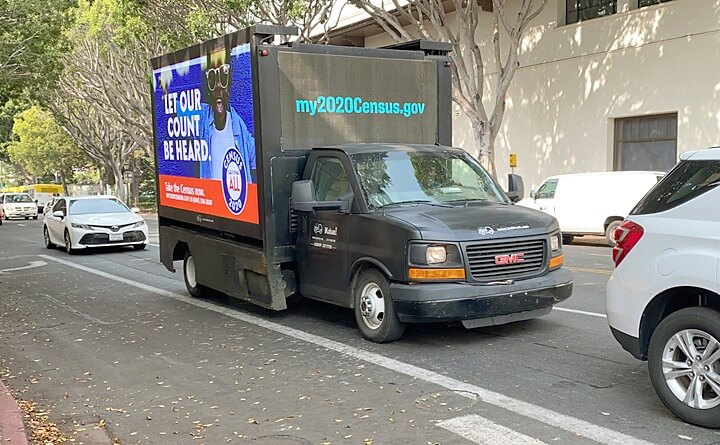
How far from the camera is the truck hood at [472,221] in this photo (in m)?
6.90

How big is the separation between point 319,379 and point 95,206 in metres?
13.9

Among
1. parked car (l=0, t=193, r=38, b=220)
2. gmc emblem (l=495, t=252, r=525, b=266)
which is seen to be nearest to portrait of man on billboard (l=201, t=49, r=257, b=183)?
gmc emblem (l=495, t=252, r=525, b=266)

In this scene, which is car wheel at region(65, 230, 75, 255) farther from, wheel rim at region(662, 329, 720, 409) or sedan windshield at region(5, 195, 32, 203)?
sedan windshield at region(5, 195, 32, 203)

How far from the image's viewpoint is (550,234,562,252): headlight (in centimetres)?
748

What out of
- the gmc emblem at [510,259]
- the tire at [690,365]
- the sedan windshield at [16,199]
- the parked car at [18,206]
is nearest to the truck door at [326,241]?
the gmc emblem at [510,259]

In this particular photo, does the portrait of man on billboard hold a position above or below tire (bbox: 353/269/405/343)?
above

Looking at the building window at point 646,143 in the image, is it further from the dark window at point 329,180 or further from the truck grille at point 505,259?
the dark window at point 329,180

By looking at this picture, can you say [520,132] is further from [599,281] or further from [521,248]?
[521,248]

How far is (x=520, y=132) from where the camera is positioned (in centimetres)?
2672

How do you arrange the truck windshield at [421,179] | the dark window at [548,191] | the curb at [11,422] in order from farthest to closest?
the dark window at [548,191]
the truck windshield at [421,179]
the curb at [11,422]

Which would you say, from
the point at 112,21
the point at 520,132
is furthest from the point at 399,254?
the point at 112,21

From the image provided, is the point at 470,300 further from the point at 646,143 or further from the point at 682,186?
the point at 646,143

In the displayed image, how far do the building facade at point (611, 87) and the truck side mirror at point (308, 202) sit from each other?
15.7 metres

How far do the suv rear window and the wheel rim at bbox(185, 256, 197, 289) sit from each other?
6.95 metres
